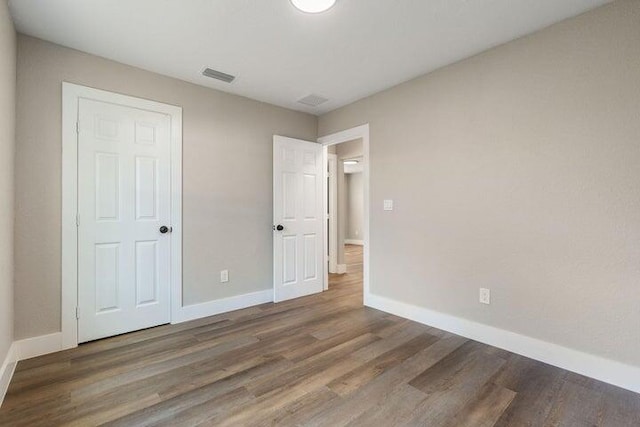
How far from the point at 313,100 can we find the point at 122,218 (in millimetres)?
2345

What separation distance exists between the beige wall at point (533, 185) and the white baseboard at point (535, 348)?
0.05m

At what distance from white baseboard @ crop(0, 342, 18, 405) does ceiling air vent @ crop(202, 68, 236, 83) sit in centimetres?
259

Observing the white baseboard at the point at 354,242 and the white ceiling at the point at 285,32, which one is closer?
the white ceiling at the point at 285,32

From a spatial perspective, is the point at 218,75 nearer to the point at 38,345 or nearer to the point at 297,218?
the point at 297,218

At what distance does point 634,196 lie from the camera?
1.78m

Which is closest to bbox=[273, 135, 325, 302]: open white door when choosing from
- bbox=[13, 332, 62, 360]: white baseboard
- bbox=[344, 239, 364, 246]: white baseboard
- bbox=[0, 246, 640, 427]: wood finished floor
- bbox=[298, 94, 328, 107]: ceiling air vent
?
bbox=[298, 94, 328, 107]: ceiling air vent

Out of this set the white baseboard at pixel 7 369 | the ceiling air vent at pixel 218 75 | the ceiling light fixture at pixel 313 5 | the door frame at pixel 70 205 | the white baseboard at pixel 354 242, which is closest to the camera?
the white baseboard at pixel 7 369

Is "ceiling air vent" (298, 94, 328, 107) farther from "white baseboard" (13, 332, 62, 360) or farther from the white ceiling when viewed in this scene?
"white baseboard" (13, 332, 62, 360)

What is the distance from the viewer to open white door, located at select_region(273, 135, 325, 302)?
11.8ft

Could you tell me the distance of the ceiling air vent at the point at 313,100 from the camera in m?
3.38

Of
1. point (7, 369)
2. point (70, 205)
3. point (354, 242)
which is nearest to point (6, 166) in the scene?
point (70, 205)

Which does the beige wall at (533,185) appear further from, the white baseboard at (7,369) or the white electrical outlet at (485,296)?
the white baseboard at (7,369)

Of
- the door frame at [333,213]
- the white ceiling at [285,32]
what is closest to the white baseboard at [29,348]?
the white ceiling at [285,32]

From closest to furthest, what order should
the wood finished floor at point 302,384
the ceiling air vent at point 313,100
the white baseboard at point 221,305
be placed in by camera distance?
the wood finished floor at point 302,384 → the white baseboard at point 221,305 → the ceiling air vent at point 313,100
